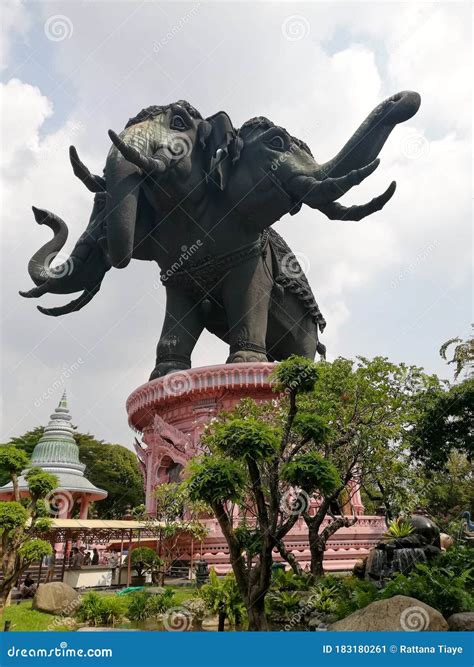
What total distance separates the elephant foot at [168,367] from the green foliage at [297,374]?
1047 centimetres

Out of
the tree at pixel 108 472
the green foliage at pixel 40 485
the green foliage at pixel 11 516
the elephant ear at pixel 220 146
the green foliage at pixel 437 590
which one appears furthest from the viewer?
the tree at pixel 108 472

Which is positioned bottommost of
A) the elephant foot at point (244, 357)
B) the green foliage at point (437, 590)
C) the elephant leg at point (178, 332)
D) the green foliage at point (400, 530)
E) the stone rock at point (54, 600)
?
the green foliage at point (437, 590)

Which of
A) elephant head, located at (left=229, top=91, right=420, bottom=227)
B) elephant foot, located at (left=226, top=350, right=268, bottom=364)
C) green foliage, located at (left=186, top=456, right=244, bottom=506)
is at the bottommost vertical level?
green foliage, located at (left=186, top=456, right=244, bottom=506)

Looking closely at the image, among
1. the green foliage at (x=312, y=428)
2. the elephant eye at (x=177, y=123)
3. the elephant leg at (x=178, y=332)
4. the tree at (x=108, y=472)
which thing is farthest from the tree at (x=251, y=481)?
the tree at (x=108, y=472)

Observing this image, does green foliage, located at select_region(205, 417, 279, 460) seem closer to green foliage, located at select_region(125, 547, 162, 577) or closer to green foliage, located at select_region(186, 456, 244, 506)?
green foliage, located at select_region(186, 456, 244, 506)

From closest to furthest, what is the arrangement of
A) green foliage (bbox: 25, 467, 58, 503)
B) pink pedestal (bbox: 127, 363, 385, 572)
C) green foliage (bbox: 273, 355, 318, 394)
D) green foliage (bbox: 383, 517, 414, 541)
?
green foliage (bbox: 273, 355, 318, 394)
green foliage (bbox: 25, 467, 58, 503)
green foliage (bbox: 383, 517, 414, 541)
pink pedestal (bbox: 127, 363, 385, 572)

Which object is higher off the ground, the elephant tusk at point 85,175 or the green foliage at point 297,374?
the elephant tusk at point 85,175

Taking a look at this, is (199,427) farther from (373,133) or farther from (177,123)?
(373,133)

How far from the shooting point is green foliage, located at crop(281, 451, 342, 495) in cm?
776

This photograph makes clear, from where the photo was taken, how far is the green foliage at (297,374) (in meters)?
8.38

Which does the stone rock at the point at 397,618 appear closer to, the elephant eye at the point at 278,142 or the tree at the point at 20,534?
the tree at the point at 20,534

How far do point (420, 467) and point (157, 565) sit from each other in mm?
11282

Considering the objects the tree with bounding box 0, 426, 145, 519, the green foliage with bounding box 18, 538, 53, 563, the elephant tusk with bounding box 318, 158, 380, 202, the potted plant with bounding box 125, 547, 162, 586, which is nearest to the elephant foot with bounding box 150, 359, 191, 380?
the potted plant with bounding box 125, 547, 162, 586

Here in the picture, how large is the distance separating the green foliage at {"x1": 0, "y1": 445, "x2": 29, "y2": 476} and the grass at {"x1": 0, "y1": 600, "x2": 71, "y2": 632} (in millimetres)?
2350
